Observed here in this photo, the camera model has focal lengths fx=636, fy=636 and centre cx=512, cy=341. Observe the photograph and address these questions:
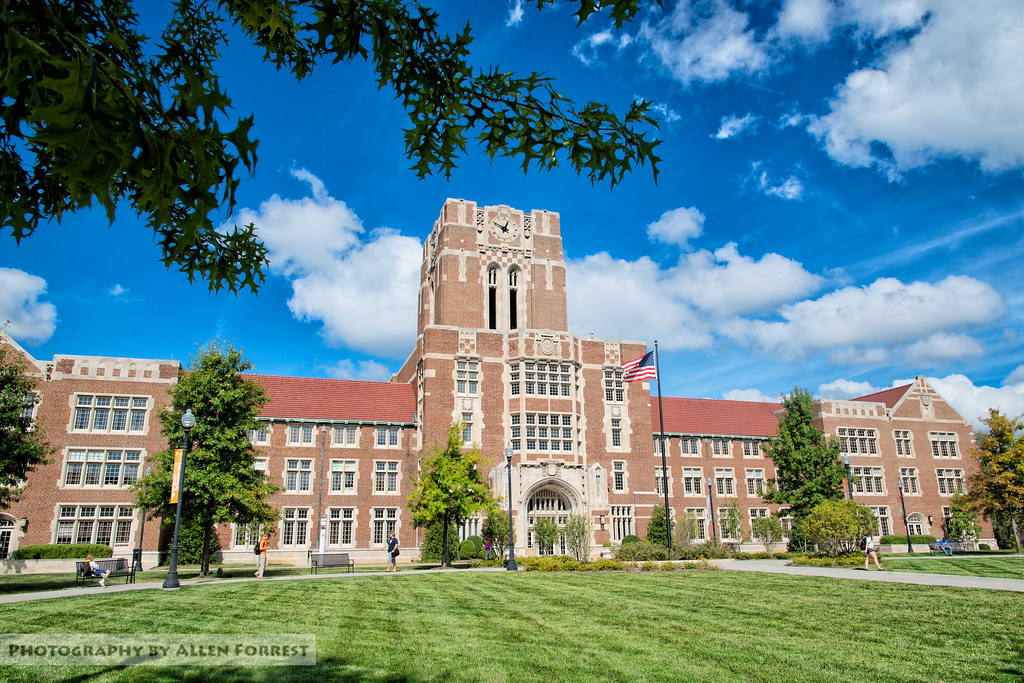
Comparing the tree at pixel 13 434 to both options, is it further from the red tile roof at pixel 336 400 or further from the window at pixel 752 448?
the window at pixel 752 448

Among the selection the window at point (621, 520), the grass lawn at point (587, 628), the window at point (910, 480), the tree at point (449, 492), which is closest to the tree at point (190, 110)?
the grass lawn at point (587, 628)

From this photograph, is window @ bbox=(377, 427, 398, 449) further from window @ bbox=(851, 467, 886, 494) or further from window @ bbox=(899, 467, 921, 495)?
window @ bbox=(899, 467, 921, 495)

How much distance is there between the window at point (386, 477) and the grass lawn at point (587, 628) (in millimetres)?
23897

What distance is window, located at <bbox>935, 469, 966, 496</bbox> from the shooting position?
182ft

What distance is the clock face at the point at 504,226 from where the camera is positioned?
2019 inches

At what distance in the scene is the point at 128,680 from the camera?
7574 millimetres

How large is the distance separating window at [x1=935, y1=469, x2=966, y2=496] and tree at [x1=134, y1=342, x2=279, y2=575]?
5568cm

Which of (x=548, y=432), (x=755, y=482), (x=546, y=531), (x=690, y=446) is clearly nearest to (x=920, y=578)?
(x=546, y=531)

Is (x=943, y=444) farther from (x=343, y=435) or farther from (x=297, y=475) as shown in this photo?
(x=297, y=475)

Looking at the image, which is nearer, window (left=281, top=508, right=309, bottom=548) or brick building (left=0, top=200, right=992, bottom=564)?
brick building (left=0, top=200, right=992, bottom=564)

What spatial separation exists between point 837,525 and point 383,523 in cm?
2718

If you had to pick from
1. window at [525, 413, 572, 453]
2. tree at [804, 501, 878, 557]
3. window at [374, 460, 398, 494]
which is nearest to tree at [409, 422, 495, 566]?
window at [525, 413, 572, 453]

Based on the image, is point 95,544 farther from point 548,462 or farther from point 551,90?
point 551,90

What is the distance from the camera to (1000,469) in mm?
39469
